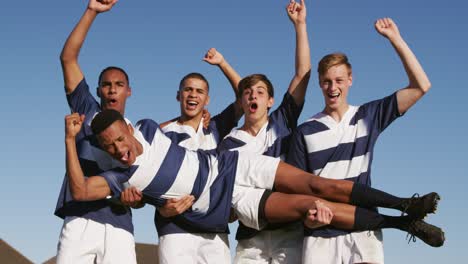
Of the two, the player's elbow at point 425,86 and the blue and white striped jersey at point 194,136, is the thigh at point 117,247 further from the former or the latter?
the player's elbow at point 425,86

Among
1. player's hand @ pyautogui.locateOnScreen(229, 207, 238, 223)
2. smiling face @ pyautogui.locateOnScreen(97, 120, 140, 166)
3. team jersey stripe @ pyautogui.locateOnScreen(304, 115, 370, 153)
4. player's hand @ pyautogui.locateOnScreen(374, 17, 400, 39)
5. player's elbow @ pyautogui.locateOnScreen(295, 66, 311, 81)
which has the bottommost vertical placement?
player's hand @ pyautogui.locateOnScreen(229, 207, 238, 223)

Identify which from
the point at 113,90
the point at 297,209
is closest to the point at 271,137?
the point at 297,209

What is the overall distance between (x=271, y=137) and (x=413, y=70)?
5.09 feet

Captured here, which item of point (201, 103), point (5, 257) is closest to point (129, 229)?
point (201, 103)

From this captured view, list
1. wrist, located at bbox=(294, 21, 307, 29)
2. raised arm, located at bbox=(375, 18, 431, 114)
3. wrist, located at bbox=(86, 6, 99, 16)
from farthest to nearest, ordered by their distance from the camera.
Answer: wrist, located at bbox=(294, 21, 307, 29), wrist, located at bbox=(86, 6, 99, 16), raised arm, located at bbox=(375, 18, 431, 114)

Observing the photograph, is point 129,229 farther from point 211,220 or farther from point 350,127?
point 350,127

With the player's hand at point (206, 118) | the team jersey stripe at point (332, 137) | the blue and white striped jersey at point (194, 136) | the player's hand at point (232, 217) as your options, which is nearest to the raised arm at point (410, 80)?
the team jersey stripe at point (332, 137)

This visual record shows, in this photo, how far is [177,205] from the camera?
561 cm

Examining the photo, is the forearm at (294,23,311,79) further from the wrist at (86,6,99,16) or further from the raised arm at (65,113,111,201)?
the raised arm at (65,113,111,201)

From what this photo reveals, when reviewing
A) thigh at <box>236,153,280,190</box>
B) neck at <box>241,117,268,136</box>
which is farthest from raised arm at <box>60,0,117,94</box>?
thigh at <box>236,153,280,190</box>

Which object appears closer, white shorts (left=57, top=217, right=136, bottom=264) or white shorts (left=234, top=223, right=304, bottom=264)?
white shorts (left=57, top=217, right=136, bottom=264)

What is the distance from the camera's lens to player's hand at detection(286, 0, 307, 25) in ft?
23.1

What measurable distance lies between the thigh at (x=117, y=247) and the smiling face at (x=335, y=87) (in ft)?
7.69

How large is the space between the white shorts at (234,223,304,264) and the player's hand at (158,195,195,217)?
0.82m
